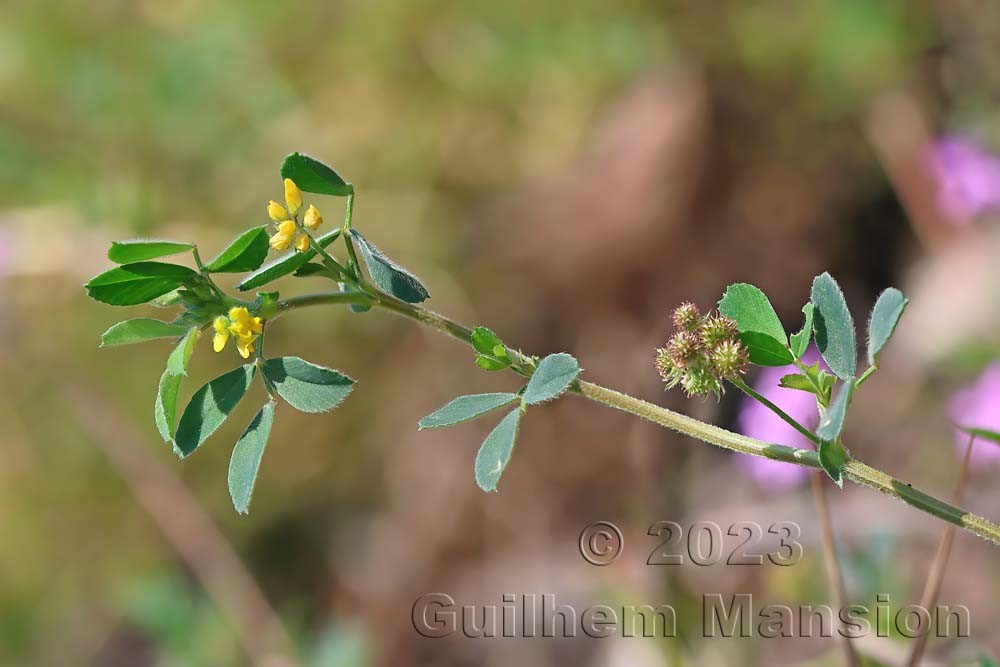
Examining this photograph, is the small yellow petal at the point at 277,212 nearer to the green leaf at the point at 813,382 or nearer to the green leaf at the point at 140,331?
the green leaf at the point at 140,331

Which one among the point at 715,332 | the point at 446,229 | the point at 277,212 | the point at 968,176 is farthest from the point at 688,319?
the point at 446,229

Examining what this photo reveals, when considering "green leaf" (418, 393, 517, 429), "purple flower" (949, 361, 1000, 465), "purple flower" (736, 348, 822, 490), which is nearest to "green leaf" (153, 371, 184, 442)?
"green leaf" (418, 393, 517, 429)

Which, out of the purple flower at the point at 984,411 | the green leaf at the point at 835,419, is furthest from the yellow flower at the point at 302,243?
the purple flower at the point at 984,411

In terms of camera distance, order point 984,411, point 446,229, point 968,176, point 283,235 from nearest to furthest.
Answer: point 283,235, point 984,411, point 968,176, point 446,229

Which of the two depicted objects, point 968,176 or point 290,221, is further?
point 968,176

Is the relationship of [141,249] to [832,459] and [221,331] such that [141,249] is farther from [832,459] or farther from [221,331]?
[832,459]

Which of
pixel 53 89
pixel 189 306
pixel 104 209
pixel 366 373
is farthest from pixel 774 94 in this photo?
pixel 189 306
